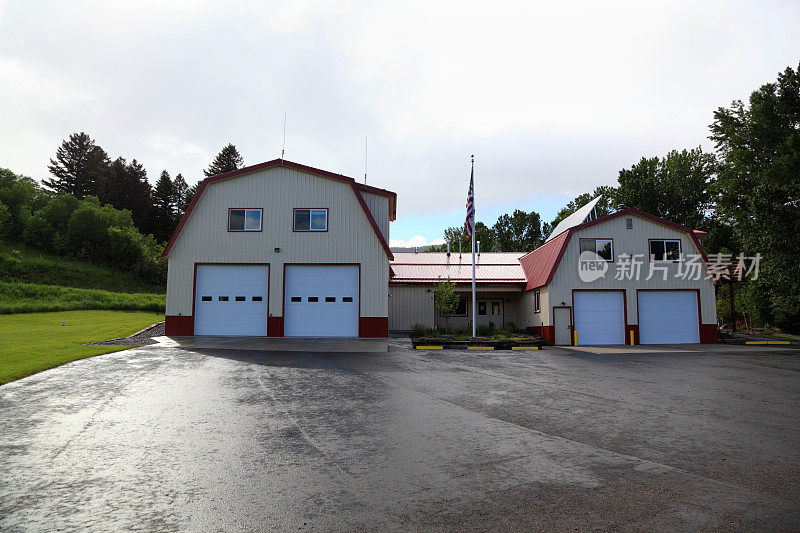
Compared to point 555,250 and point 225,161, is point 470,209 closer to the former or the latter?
point 555,250

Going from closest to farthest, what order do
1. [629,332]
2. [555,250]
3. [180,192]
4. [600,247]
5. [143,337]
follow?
[143,337], [629,332], [600,247], [555,250], [180,192]

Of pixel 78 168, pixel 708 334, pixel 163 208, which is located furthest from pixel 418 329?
pixel 78 168

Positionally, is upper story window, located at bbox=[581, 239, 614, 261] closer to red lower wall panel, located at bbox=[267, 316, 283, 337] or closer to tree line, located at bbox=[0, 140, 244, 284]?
red lower wall panel, located at bbox=[267, 316, 283, 337]

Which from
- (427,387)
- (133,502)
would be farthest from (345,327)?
(133,502)

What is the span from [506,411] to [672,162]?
49.5 metres

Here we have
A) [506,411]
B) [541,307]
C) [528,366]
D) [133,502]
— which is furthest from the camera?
[541,307]

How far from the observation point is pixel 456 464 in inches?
223

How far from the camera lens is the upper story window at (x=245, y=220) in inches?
902

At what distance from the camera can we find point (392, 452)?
6.11 meters

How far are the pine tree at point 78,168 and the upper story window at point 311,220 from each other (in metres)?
62.6

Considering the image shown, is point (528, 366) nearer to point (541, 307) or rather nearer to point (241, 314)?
point (541, 307)

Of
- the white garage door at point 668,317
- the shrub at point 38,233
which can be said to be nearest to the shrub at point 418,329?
the white garage door at point 668,317

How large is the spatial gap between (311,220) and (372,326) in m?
5.70

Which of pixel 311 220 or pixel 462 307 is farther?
pixel 462 307
